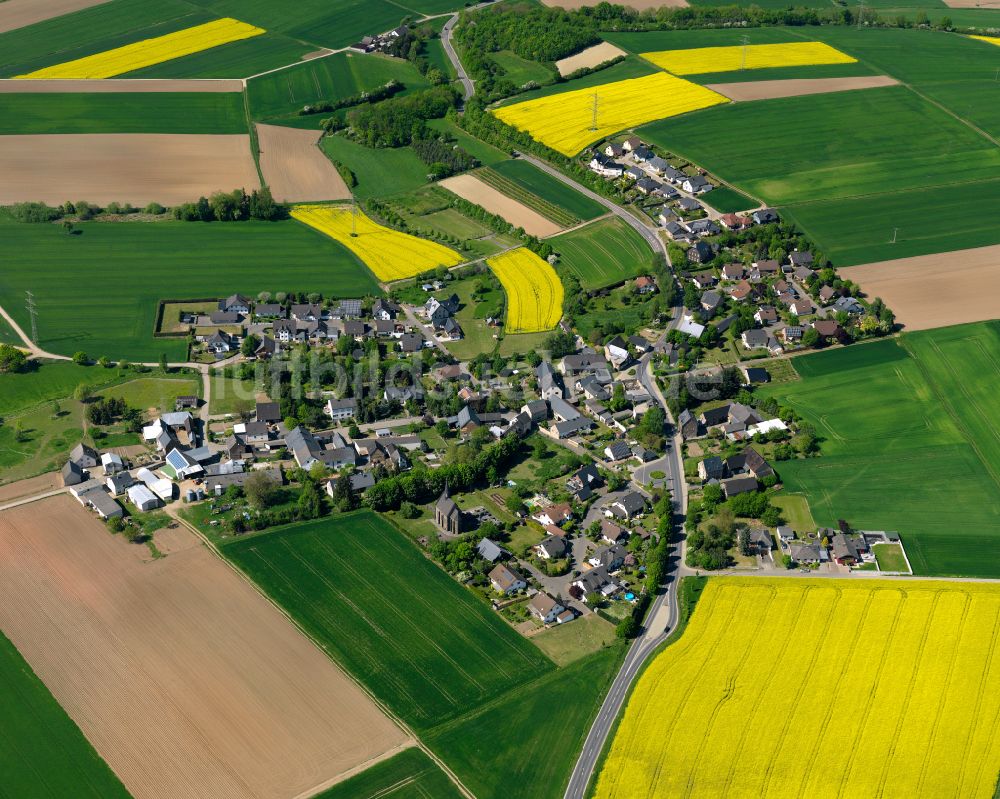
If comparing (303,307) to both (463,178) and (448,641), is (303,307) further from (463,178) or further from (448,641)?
(448,641)

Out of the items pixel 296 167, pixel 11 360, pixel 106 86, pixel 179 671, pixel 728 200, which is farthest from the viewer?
pixel 106 86


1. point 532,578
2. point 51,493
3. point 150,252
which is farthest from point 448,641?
point 150,252

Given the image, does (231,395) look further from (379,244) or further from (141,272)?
(379,244)

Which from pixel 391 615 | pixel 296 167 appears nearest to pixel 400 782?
pixel 391 615

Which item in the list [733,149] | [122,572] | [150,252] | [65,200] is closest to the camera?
[122,572]

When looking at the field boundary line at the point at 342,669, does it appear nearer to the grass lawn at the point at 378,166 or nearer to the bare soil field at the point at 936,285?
the grass lawn at the point at 378,166

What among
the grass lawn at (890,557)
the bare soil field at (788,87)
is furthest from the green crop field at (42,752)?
the bare soil field at (788,87)

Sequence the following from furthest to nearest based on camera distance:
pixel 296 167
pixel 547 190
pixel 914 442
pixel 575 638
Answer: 1. pixel 296 167
2. pixel 547 190
3. pixel 914 442
4. pixel 575 638
